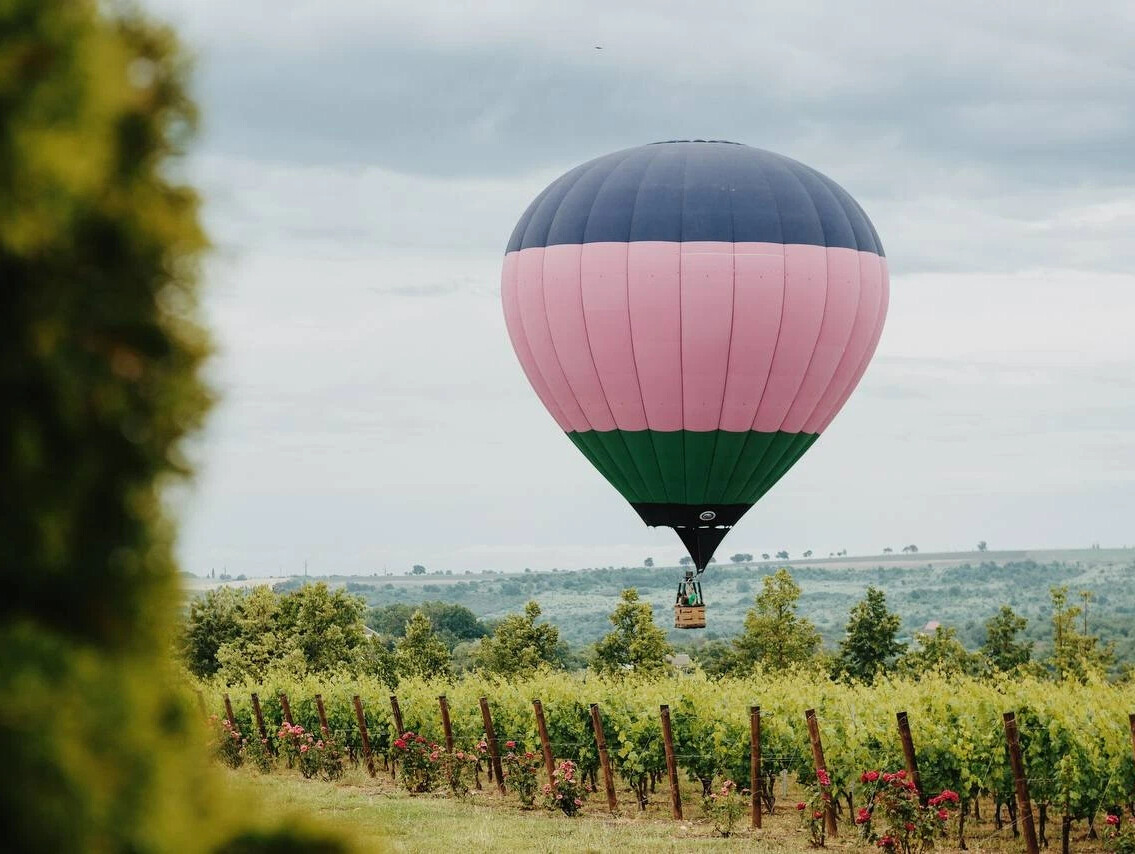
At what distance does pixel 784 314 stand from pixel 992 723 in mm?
9164

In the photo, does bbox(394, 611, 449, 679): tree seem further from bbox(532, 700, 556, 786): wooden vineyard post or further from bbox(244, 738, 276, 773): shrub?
bbox(532, 700, 556, 786): wooden vineyard post

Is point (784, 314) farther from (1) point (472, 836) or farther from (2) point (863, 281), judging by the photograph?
(1) point (472, 836)

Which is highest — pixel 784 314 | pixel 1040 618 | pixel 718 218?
pixel 718 218

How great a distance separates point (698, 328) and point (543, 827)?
9745 millimetres

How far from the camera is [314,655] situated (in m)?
52.0

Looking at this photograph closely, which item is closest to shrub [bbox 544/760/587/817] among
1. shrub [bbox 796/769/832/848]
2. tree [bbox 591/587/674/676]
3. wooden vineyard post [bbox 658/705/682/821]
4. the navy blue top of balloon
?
wooden vineyard post [bbox 658/705/682/821]

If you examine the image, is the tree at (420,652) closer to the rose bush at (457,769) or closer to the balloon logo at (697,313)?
the balloon logo at (697,313)

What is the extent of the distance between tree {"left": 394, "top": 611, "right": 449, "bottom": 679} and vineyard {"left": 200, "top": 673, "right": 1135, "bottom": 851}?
3150 cm

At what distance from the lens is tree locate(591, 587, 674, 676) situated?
58844 mm

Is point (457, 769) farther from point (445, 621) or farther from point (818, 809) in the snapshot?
point (445, 621)

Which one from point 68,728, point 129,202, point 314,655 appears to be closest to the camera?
point 68,728

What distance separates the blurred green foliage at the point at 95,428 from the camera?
262 centimetres

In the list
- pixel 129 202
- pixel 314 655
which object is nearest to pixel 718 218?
pixel 129 202

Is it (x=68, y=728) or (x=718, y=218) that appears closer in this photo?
(x=68, y=728)
